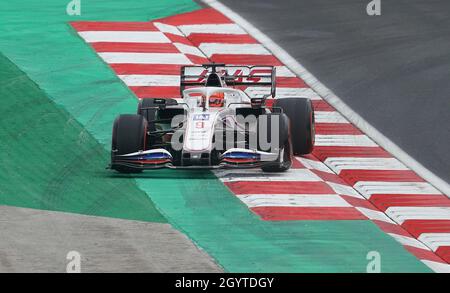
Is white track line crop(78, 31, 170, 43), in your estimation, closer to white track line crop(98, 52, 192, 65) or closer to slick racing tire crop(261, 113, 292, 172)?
white track line crop(98, 52, 192, 65)

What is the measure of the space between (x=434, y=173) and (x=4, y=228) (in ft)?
21.9

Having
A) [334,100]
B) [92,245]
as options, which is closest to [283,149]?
[92,245]

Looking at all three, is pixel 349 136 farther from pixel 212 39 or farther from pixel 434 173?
pixel 212 39

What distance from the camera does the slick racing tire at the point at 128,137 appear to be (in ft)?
68.8

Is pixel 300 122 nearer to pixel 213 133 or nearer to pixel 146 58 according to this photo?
pixel 213 133

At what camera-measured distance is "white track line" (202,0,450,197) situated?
867 inches

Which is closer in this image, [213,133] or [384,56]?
[213,133]

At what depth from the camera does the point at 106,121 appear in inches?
946

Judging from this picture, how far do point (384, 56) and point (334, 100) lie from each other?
257 cm

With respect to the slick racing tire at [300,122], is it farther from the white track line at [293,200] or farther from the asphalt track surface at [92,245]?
the asphalt track surface at [92,245]

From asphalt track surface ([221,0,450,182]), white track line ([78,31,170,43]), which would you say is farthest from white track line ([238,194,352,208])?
white track line ([78,31,170,43])

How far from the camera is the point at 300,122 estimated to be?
22.0 m

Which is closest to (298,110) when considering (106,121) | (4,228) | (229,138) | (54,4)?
(229,138)

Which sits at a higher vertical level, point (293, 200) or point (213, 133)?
point (213, 133)
